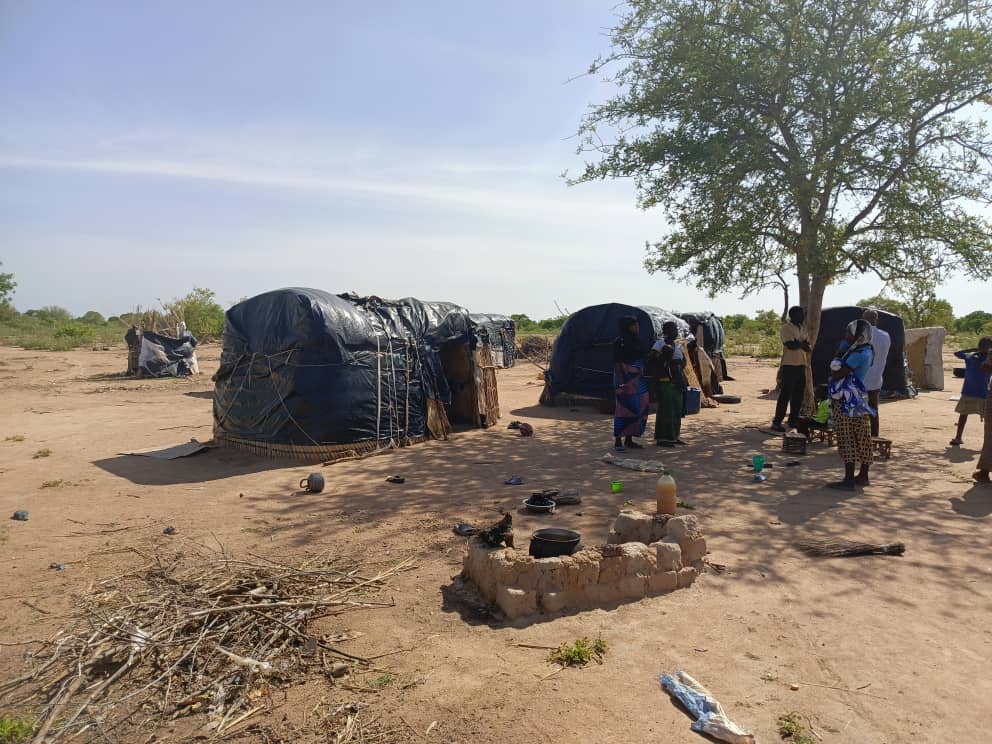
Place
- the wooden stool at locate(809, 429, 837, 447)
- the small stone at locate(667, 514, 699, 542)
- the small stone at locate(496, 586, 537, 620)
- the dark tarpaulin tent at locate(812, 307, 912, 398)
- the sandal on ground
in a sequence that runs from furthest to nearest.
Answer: the dark tarpaulin tent at locate(812, 307, 912, 398), the wooden stool at locate(809, 429, 837, 447), the sandal on ground, the small stone at locate(667, 514, 699, 542), the small stone at locate(496, 586, 537, 620)

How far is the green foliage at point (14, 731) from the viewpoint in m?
2.72

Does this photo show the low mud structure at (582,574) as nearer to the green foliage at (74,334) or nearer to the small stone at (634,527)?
the small stone at (634,527)

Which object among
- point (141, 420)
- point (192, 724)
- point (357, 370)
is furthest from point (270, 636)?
point (141, 420)

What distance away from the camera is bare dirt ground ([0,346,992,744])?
289 centimetres

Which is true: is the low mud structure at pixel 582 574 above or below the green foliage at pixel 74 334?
below

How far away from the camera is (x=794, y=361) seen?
903 cm

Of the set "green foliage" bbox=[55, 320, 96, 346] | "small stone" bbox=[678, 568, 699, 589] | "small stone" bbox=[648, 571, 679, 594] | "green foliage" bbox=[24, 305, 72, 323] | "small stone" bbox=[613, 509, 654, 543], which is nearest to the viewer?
"small stone" bbox=[648, 571, 679, 594]

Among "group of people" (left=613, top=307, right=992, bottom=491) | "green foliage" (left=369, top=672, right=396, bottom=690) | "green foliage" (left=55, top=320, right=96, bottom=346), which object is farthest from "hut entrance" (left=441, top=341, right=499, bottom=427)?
Result: "green foliage" (left=55, top=320, right=96, bottom=346)

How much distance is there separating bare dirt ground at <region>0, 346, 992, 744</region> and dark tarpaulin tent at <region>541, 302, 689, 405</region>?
10.2ft

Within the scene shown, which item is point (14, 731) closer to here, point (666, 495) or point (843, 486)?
point (666, 495)

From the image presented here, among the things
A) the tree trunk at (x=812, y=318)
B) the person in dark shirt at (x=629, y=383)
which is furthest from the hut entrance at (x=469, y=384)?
the tree trunk at (x=812, y=318)

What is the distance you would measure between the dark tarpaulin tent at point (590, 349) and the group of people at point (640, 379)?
367cm

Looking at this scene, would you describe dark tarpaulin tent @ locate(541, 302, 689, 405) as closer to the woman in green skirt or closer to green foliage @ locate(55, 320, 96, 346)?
the woman in green skirt

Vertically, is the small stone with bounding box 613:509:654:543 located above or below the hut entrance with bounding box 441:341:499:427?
below
